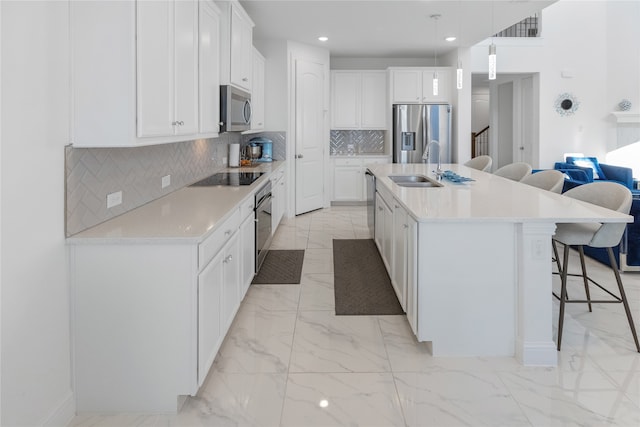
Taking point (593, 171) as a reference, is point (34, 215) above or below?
below

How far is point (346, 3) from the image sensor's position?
5422 millimetres

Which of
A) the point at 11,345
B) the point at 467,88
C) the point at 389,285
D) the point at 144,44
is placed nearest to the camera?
the point at 11,345

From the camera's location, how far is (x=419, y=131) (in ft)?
27.5

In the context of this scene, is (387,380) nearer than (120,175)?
Yes

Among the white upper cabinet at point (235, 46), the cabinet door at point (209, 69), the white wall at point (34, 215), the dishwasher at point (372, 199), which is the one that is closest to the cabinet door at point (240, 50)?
the white upper cabinet at point (235, 46)

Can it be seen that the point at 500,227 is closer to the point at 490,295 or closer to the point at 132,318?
the point at 490,295

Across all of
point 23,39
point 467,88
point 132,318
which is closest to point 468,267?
point 132,318

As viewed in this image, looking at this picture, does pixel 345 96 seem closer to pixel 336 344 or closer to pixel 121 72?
pixel 336 344

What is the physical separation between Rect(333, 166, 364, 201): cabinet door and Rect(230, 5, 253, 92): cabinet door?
367 cm

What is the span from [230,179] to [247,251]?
104cm

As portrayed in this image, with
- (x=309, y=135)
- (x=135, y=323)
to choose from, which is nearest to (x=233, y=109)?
(x=135, y=323)

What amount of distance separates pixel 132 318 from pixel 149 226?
46cm

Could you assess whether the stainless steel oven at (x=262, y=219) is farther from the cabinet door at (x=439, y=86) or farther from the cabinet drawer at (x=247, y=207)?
the cabinet door at (x=439, y=86)

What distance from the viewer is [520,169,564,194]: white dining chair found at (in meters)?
3.81
